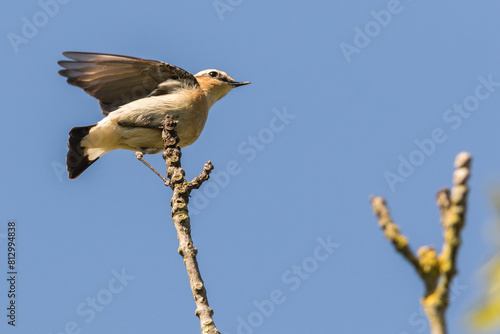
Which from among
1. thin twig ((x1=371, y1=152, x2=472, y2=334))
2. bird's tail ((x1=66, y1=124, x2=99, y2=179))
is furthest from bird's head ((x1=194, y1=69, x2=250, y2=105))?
thin twig ((x1=371, y1=152, x2=472, y2=334))

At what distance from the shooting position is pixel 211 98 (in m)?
9.78

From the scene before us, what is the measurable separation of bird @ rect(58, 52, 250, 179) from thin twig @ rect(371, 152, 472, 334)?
6631 millimetres

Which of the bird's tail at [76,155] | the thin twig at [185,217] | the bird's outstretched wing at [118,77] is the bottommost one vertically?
the thin twig at [185,217]

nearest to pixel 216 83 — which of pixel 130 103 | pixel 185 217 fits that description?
pixel 130 103

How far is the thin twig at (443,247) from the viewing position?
5.29ft

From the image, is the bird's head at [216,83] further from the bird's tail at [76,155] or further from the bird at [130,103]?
the bird's tail at [76,155]

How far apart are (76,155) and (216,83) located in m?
2.63

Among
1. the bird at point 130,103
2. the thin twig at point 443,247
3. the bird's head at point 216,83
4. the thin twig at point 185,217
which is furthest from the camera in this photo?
the bird's head at point 216,83

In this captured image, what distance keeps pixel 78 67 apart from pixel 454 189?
7.66 meters

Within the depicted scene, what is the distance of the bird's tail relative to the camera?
8.71 m

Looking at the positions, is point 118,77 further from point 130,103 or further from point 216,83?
A: point 216,83

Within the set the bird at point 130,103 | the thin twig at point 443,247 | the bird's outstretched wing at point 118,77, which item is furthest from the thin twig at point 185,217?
the bird's outstretched wing at point 118,77

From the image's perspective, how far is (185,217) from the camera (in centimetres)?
480

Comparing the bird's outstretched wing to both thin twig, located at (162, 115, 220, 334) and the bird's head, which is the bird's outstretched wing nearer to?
the bird's head
